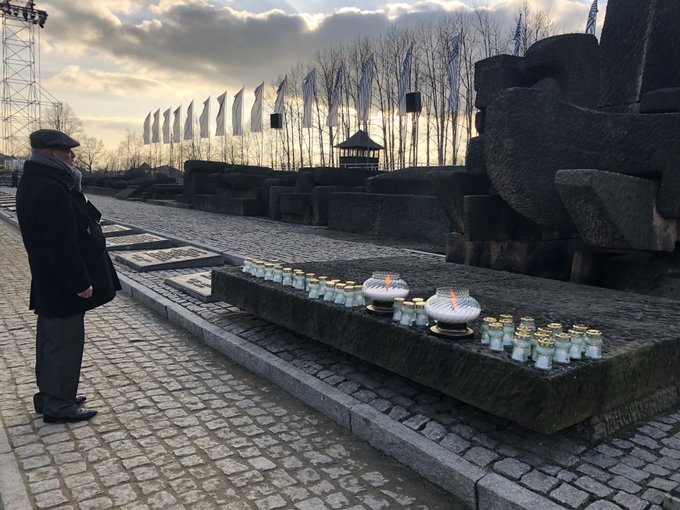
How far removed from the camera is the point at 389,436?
2994mm

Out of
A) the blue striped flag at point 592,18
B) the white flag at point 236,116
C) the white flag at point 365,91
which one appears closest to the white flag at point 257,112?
the white flag at point 236,116

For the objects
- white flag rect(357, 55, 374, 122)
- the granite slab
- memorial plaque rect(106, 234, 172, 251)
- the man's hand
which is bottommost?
memorial plaque rect(106, 234, 172, 251)

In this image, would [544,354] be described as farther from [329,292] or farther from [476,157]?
[476,157]

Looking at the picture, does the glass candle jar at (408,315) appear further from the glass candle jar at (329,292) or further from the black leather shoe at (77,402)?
the black leather shoe at (77,402)

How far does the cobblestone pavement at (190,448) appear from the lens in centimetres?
260

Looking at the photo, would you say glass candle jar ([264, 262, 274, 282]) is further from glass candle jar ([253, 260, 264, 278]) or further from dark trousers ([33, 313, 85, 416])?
dark trousers ([33, 313, 85, 416])

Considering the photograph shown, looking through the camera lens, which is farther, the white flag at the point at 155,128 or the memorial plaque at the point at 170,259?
the white flag at the point at 155,128

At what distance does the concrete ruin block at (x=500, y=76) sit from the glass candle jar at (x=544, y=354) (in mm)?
4191

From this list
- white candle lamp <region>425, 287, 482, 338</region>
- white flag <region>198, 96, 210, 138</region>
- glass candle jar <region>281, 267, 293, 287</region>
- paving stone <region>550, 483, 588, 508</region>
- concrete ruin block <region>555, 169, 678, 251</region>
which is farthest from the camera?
white flag <region>198, 96, 210, 138</region>

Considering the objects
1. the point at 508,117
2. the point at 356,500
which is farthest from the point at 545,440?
the point at 508,117

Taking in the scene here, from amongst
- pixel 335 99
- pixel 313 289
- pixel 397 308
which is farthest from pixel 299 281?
pixel 335 99

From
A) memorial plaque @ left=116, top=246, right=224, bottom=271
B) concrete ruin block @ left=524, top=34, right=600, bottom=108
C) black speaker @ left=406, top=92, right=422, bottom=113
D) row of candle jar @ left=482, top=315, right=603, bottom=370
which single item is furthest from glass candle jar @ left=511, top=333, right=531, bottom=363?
black speaker @ left=406, top=92, right=422, bottom=113

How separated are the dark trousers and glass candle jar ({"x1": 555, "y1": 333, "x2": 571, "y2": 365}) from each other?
9.02 feet

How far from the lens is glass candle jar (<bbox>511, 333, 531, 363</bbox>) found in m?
2.66
